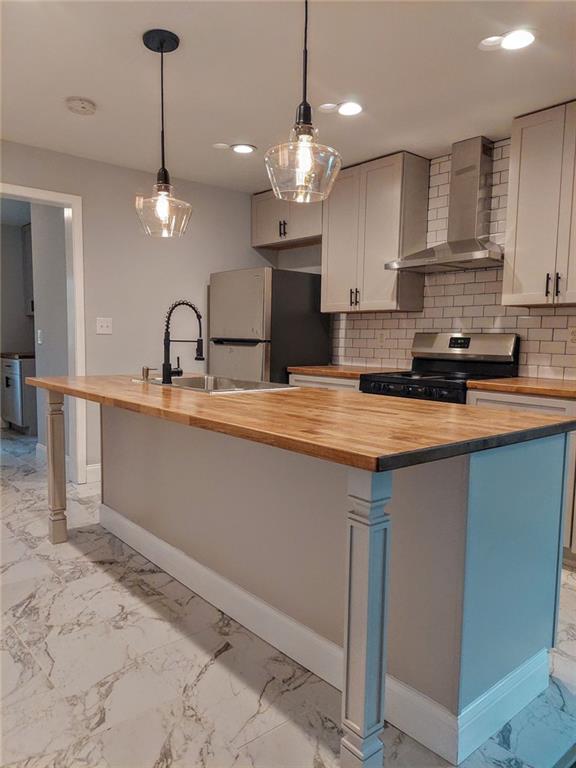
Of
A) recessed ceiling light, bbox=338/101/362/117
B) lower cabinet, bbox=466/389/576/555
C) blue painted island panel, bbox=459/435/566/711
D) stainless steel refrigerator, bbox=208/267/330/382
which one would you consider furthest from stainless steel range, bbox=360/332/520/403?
recessed ceiling light, bbox=338/101/362/117

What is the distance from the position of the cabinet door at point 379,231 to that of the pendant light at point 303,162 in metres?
1.84

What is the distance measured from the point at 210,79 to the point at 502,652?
105 inches

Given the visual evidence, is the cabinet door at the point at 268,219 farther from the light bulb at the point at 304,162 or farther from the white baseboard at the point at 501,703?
the white baseboard at the point at 501,703

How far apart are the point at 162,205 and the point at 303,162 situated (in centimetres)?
91

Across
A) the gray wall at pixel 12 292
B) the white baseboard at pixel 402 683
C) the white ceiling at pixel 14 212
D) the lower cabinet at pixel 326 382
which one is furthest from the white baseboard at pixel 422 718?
the gray wall at pixel 12 292

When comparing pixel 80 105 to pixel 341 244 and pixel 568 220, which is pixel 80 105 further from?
pixel 568 220

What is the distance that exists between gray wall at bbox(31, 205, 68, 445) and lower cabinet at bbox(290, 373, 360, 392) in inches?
69.2

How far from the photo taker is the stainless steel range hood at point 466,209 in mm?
3232

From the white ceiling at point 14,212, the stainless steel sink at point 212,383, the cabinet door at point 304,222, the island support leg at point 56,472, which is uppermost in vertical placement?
the white ceiling at point 14,212

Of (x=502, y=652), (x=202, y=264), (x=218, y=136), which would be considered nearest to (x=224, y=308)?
(x=202, y=264)

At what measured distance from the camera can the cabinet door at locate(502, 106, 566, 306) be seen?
9.25 ft

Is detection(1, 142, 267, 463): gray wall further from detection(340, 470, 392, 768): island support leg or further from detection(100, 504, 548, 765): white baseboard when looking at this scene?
detection(340, 470, 392, 768): island support leg

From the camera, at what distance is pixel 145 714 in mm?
1566

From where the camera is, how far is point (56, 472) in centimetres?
282
